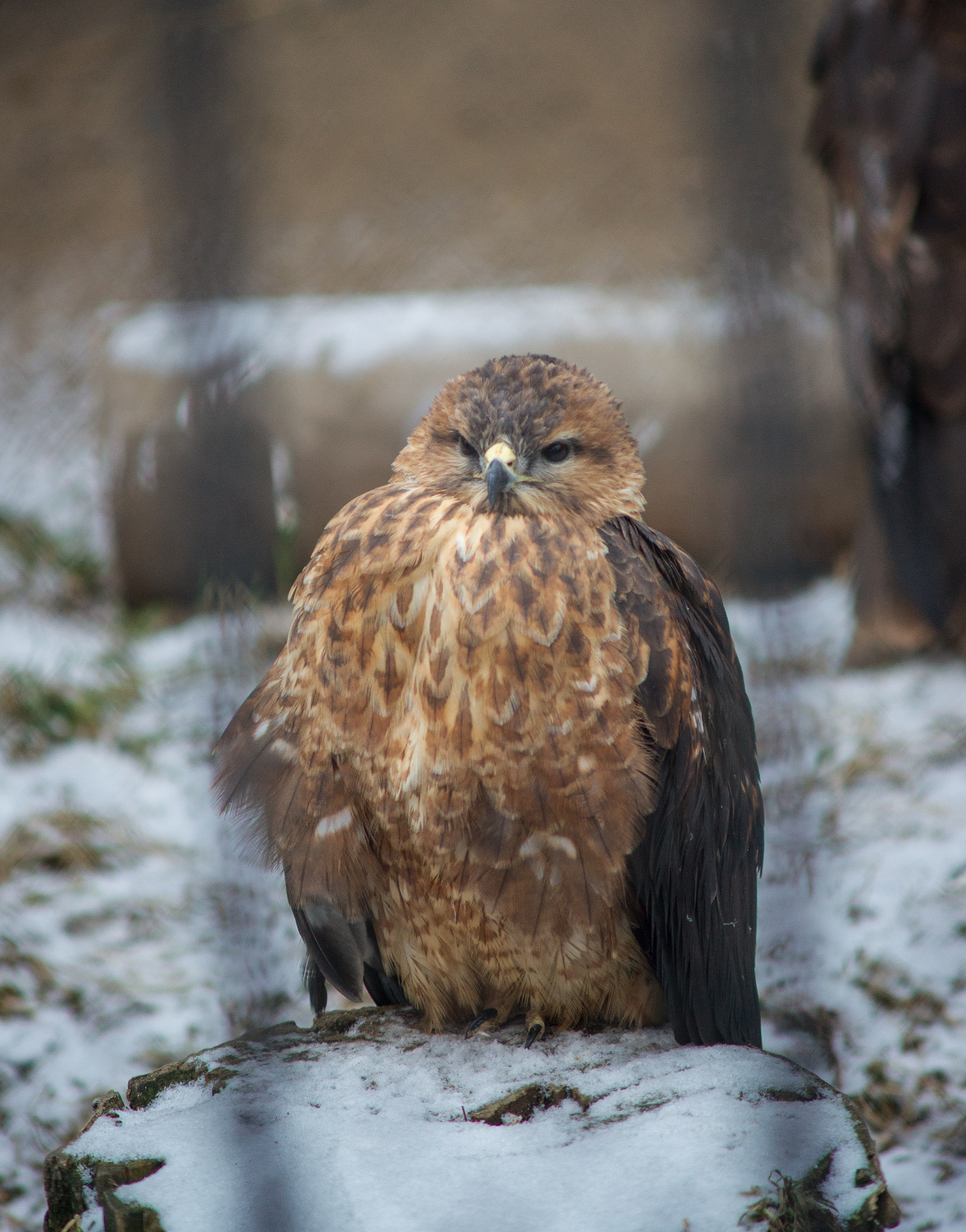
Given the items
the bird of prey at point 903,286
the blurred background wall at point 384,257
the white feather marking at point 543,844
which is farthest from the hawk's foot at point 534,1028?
the bird of prey at point 903,286

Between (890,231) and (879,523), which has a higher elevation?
(890,231)

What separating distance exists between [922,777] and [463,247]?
3383 mm

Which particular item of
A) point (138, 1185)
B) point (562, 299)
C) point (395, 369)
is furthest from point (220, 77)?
point (562, 299)

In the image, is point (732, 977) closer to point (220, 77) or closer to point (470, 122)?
point (220, 77)

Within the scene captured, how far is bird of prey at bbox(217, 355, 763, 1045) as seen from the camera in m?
1.56

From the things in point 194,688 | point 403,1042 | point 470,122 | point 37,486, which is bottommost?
point 403,1042

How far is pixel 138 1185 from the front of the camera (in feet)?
4.78

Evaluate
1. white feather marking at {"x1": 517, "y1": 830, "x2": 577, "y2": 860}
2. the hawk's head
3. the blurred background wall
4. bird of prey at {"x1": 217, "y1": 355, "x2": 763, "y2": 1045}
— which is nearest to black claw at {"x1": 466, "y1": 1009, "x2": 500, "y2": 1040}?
bird of prey at {"x1": 217, "y1": 355, "x2": 763, "y2": 1045}

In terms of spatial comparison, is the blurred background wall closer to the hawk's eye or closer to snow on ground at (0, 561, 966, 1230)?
snow on ground at (0, 561, 966, 1230)

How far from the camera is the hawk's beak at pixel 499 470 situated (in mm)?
1599

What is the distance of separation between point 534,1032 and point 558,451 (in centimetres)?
87

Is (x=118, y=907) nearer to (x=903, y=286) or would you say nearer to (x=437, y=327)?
(x=437, y=327)

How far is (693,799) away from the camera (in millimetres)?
1692

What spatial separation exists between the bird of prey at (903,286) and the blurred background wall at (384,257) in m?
0.29
